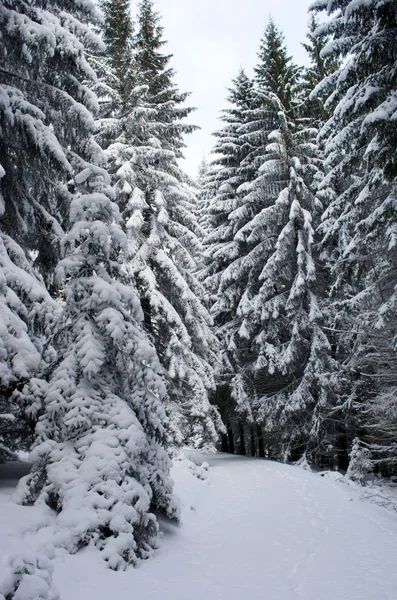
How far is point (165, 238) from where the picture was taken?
1408cm

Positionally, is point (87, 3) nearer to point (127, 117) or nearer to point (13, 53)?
point (13, 53)

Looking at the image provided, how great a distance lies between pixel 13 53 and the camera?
707 centimetres

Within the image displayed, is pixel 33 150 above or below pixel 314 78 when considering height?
below

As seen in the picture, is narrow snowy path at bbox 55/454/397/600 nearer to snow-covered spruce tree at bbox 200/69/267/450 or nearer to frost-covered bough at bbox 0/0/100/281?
frost-covered bough at bbox 0/0/100/281

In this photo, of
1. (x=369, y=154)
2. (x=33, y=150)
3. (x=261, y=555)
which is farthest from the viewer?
(x=369, y=154)

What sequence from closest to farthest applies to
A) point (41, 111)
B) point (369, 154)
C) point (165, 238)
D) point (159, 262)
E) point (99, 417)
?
1. point (99, 417)
2. point (41, 111)
3. point (369, 154)
4. point (159, 262)
5. point (165, 238)

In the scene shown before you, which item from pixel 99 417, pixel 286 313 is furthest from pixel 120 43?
pixel 99 417

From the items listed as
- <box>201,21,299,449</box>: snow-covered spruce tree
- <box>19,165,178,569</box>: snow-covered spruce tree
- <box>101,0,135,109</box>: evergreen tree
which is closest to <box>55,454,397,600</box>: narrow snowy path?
<box>19,165,178,569</box>: snow-covered spruce tree

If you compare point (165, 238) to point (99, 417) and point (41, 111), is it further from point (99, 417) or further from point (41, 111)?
point (99, 417)

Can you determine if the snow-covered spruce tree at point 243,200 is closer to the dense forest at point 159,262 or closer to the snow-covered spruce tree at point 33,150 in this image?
the dense forest at point 159,262

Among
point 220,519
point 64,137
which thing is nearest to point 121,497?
point 220,519

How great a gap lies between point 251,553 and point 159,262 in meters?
9.42

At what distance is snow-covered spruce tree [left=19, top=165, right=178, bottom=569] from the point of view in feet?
15.3

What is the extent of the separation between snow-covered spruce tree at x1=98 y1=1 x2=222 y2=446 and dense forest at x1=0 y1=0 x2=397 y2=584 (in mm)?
85
